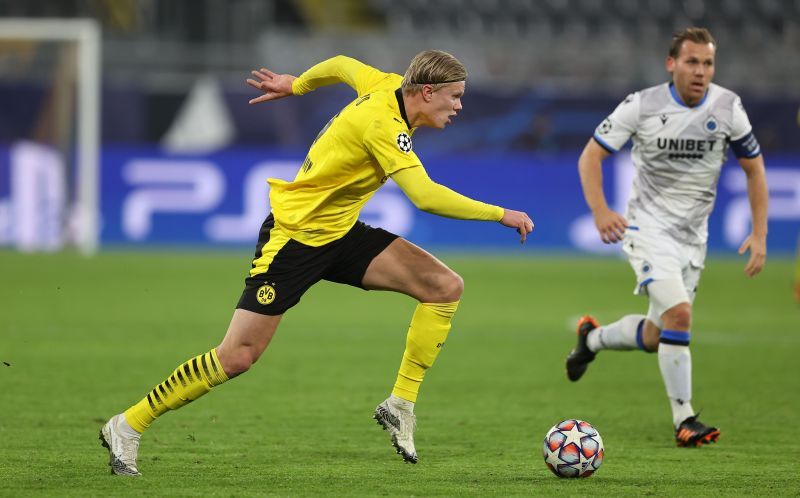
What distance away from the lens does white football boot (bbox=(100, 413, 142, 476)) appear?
5.53 metres

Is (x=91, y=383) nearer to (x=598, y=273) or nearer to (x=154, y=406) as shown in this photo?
(x=154, y=406)

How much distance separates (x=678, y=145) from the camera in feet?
23.1

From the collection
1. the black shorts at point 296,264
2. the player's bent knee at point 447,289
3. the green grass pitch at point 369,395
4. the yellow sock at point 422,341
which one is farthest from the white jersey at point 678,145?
the black shorts at point 296,264

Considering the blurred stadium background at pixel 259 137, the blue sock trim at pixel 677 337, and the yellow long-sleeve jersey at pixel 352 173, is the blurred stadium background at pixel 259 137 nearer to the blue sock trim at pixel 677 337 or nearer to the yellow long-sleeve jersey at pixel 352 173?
the blue sock trim at pixel 677 337

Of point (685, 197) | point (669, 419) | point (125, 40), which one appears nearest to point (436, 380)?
point (669, 419)

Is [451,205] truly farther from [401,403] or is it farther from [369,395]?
[369,395]

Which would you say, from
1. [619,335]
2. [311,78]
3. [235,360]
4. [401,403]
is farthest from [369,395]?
[235,360]

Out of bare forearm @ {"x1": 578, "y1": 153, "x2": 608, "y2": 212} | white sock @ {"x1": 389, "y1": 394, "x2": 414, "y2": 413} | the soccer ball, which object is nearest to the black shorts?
white sock @ {"x1": 389, "y1": 394, "x2": 414, "y2": 413}

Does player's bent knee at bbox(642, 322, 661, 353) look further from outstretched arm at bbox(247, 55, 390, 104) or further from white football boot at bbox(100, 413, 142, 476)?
white football boot at bbox(100, 413, 142, 476)

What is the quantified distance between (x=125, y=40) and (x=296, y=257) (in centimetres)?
1897

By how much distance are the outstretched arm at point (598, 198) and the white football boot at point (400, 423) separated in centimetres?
140

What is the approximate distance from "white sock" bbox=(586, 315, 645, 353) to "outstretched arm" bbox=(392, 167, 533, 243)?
2071 millimetres

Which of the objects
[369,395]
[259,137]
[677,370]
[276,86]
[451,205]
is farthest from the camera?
[259,137]

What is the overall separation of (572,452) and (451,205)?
1.18 m
